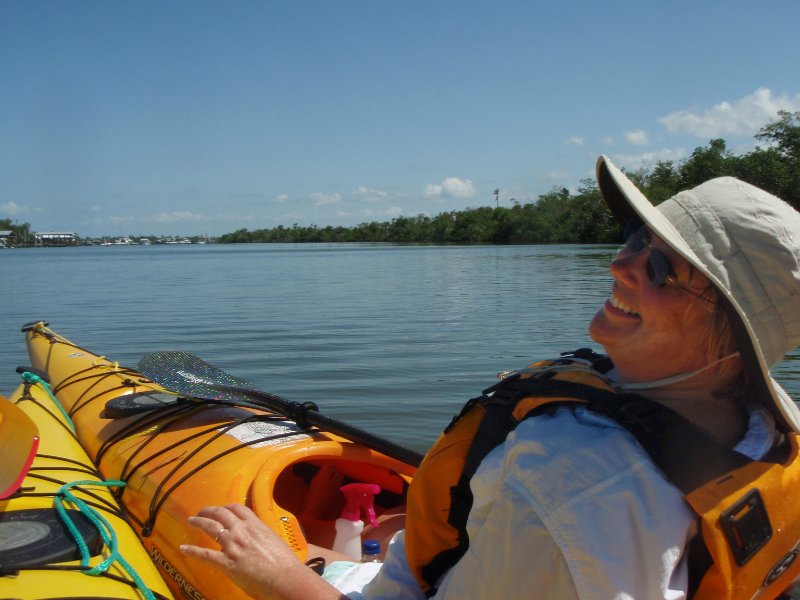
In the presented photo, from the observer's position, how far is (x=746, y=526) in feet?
3.79

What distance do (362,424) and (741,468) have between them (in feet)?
17.6

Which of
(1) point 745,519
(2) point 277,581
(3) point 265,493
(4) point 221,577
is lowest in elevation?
(4) point 221,577

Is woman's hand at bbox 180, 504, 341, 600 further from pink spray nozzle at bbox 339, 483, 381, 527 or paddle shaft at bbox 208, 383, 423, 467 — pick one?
paddle shaft at bbox 208, 383, 423, 467

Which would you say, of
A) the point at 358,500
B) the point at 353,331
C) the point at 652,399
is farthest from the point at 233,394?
the point at 353,331

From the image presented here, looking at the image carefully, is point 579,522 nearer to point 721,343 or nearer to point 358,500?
point 721,343

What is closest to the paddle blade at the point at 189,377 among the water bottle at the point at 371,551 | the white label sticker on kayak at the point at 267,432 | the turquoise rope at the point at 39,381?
the white label sticker on kayak at the point at 267,432

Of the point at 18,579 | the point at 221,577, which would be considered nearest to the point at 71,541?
the point at 18,579

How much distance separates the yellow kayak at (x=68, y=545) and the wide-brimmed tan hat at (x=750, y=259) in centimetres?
196

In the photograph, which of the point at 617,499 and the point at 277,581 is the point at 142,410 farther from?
the point at 617,499

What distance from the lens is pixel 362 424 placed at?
21.0 ft

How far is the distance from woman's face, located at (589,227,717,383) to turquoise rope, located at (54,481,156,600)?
1.83m

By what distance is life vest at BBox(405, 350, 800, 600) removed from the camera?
3.70ft

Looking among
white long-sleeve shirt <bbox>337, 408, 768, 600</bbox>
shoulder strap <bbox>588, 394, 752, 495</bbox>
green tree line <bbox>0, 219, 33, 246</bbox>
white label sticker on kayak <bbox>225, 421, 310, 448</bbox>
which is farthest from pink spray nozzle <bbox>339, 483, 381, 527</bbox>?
green tree line <bbox>0, 219, 33, 246</bbox>

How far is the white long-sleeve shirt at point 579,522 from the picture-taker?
104 centimetres
